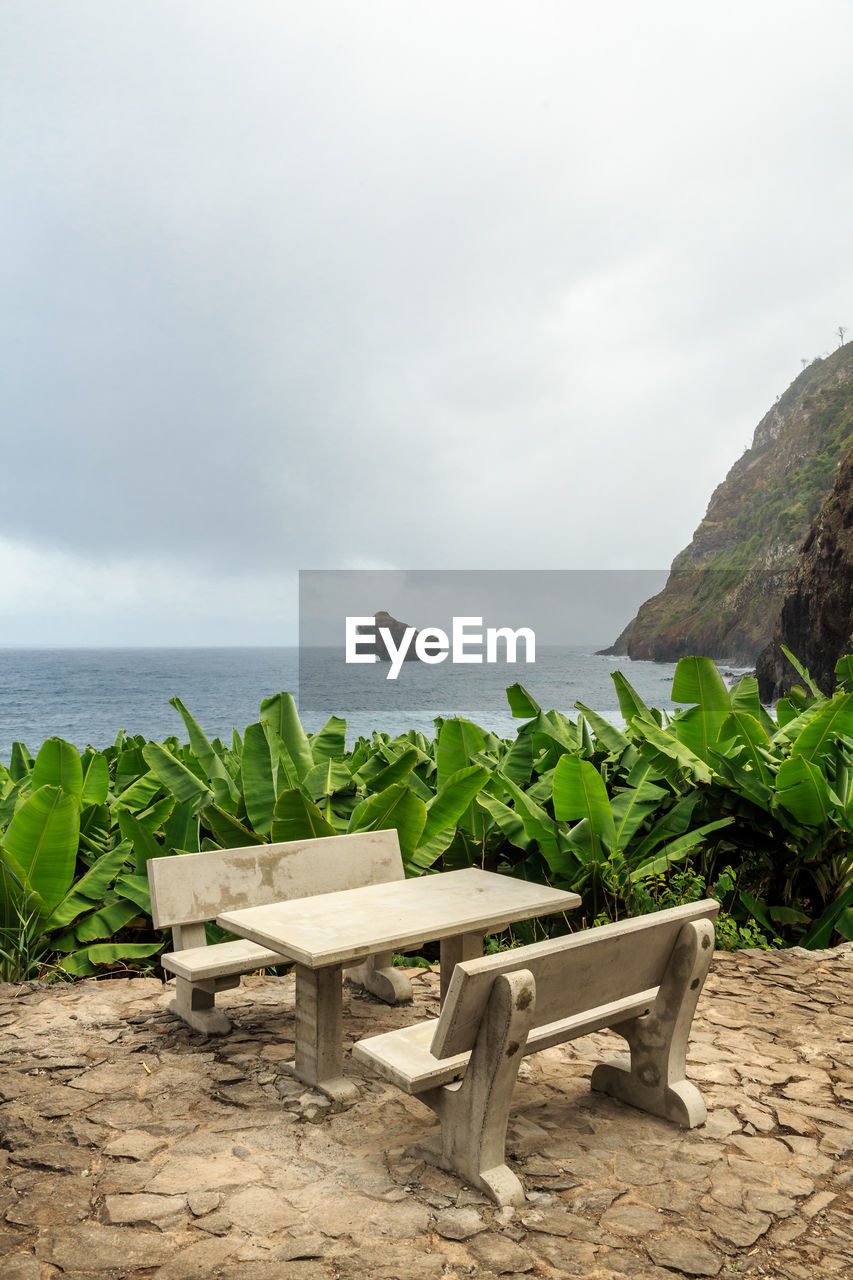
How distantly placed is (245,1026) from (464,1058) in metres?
1.53

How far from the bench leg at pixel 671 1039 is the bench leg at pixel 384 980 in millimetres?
1216

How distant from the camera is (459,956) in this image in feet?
11.1

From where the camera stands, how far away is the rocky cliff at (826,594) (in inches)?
1050

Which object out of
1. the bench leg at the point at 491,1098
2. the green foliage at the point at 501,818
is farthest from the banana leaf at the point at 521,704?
the bench leg at the point at 491,1098

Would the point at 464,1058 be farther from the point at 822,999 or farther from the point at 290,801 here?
the point at 822,999

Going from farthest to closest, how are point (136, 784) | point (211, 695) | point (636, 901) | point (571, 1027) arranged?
point (211, 695)
point (136, 784)
point (636, 901)
point (571, 1027)

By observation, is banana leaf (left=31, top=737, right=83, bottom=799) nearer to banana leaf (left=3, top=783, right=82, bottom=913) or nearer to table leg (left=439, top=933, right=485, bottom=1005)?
banana leaf (left=3, top=783, right=82, bottom=913)

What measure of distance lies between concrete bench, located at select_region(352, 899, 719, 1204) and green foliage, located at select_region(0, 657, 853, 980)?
5.05ft

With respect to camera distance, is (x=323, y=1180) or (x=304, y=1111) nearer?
(x=323, y=1180)

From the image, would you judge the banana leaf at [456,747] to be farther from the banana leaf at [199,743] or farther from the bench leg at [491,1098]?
the bench leg at [491,1098]

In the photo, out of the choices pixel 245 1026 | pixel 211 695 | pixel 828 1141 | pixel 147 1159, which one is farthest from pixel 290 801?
pixel 211 695

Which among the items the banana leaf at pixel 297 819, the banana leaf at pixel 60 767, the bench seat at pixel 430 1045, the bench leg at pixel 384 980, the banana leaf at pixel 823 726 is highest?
the banana leaf at pixel 823 726

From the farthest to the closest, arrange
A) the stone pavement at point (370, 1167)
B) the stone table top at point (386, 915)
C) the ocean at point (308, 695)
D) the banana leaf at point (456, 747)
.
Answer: the ocean at point (308, 695)
the banana leaf at point (456, 747)
the stone table top at point (386, 915)
the stone pavement at point (370, 1167)


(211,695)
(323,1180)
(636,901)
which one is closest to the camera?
(323,1180)
